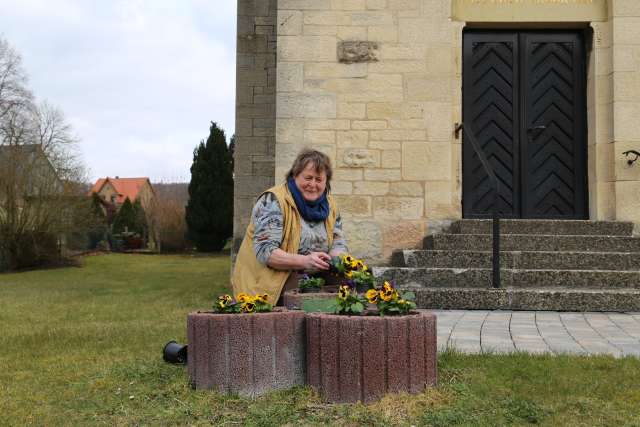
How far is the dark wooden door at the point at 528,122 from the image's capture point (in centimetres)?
873

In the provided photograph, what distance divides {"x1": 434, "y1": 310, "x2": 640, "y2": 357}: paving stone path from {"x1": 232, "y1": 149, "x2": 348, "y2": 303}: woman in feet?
4.17

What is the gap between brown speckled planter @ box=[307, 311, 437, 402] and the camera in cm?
316

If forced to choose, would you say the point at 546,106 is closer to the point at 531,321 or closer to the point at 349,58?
the point at 349,58

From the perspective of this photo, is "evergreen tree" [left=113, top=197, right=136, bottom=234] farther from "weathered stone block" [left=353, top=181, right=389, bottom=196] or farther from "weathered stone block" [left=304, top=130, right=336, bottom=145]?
"weathered stone block" [left=353, top=181, right=389, bottom=196]

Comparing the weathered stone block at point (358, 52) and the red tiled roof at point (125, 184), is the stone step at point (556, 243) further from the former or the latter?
the red tiled roof at point (125, 184)

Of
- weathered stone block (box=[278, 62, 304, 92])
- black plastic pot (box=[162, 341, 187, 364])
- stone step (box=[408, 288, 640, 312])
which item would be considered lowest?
black plastic pot (box=[162, 341, 187, 364])

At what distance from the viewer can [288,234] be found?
3777 millimetres

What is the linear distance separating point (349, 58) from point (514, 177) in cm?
270

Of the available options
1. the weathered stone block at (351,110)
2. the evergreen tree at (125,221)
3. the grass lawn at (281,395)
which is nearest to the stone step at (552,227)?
the weathered stone block at (351,110)

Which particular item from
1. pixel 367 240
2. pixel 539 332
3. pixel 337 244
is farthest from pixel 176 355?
pixel 367 240

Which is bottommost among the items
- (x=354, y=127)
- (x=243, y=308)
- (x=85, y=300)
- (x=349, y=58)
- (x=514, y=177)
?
(x=85, y=300)

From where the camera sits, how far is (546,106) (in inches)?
346

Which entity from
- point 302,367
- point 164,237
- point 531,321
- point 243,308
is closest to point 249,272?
point 243,308

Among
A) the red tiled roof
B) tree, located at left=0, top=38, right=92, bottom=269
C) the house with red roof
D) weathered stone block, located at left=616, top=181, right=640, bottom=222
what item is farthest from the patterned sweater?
the red tiled roof
